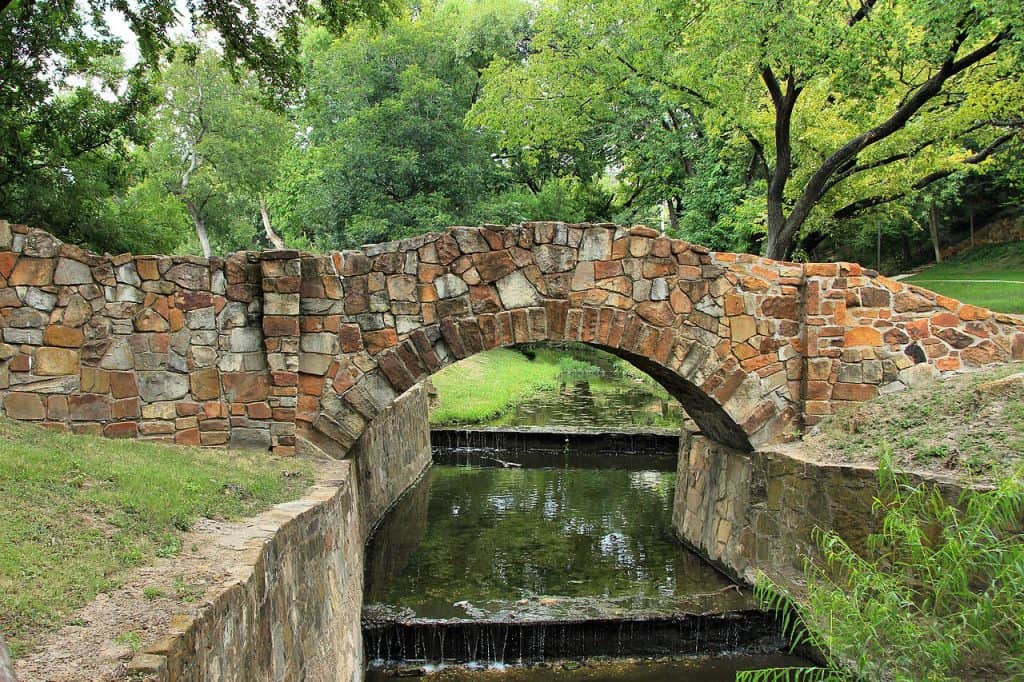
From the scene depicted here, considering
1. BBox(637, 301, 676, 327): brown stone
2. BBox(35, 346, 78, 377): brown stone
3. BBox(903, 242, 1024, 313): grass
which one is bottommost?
BBox(35, 346, 78, 377): brown stone

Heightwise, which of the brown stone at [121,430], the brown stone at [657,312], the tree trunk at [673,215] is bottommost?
the brown stone at [121,430]

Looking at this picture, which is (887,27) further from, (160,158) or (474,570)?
(160,158)

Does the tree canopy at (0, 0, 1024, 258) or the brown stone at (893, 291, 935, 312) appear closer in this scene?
the brown stone at (893, 291, 935, 312)

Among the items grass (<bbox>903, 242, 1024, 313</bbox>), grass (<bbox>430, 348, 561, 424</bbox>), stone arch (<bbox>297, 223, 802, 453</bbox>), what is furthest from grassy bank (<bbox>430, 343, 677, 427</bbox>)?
stone arch (<bbox>297, 223, 802, 453</bbox>)

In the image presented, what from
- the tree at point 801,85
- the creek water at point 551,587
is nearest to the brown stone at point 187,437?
the creek water at point 551,587

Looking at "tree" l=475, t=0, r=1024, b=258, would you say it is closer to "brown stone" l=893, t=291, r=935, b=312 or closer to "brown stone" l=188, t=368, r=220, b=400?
"brown stone" l=893, t=291, r=935, b=312

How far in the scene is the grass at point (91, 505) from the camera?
3.04 meters

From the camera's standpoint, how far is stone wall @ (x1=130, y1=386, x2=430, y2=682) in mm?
2922

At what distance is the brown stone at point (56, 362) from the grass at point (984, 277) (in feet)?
53.0

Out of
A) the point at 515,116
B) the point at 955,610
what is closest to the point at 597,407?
the point at 515,116

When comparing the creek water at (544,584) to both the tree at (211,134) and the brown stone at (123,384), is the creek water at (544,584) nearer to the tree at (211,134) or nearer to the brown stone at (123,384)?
the brown stone at (123,384)

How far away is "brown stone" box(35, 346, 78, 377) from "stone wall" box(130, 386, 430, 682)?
7.63ft

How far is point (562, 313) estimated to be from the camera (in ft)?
24.3

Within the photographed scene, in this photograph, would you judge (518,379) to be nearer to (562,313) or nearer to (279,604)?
(562,313)
